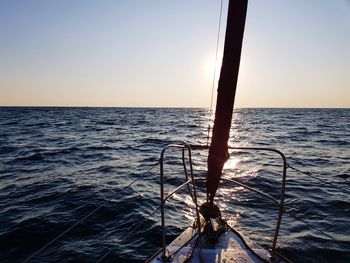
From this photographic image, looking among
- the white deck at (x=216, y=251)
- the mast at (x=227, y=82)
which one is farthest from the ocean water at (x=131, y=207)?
the mast at (x=227, y=82)

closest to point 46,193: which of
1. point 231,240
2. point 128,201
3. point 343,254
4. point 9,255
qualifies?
point 128,201

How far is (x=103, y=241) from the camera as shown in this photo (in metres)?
7.22

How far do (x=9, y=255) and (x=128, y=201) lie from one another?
3.95 m

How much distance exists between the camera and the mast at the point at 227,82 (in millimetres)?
3574

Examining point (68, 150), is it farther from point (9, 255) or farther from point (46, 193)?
point (9, 255)

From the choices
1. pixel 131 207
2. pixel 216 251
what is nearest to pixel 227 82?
pixel 216 251

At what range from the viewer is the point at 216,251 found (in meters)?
4.15

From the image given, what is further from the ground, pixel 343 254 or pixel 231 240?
pixel 231 240

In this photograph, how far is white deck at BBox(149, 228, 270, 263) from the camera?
3992 millimetres

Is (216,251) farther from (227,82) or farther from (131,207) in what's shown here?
(131,207)


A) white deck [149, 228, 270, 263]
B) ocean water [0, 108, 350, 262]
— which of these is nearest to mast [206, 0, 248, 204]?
white deck [149, 228, 270, 263]

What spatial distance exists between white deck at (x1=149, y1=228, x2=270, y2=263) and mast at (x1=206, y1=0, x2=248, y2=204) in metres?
0.96

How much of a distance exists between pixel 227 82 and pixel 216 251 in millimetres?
2189

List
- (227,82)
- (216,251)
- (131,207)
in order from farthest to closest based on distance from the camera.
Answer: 1. (131,207)
2. (216,251)
3. (227,82)
